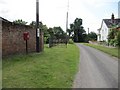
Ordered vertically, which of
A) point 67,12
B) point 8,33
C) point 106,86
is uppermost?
point 67,12

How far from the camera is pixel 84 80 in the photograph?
38.4ft

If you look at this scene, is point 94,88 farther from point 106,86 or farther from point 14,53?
point 14,53

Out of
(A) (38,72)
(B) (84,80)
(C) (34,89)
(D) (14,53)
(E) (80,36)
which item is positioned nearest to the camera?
(C) (34,89)

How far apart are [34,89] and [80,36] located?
102333 millimetres

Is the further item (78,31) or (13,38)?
(78,31)

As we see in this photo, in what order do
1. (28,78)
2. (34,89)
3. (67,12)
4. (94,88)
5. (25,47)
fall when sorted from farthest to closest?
(67,12), (25,47), (28,78), (94,88), (34,89)

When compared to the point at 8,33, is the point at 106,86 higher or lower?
lower

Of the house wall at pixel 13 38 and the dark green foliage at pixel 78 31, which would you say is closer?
the house wall at pixel 13 38

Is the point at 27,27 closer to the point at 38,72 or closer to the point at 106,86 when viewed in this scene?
the point at 38,72

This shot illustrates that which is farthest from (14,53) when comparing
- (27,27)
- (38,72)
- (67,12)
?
(67,12)

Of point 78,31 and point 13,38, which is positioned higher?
point 78,31

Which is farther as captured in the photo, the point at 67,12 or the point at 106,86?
the point at 67,12

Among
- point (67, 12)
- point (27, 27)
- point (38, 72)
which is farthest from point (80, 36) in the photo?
point (38, 72)

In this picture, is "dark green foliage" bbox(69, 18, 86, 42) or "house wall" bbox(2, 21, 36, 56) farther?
"dark green foliage" bbox(69, 18, 86, 42)
